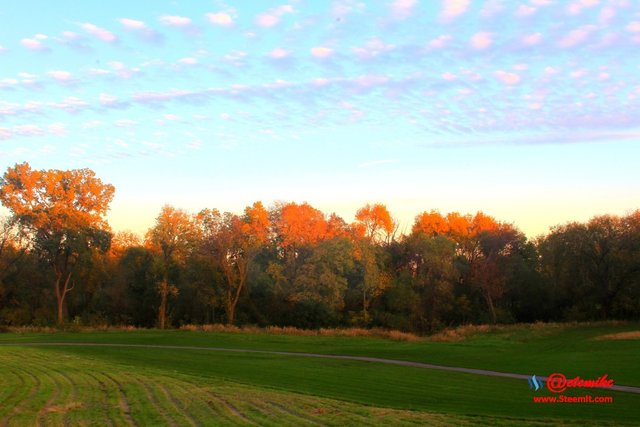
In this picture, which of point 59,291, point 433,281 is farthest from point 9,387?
point 433,281

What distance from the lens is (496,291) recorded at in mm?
59969

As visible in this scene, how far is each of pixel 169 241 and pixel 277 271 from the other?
12140mm

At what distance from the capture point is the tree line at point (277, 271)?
2260 inches

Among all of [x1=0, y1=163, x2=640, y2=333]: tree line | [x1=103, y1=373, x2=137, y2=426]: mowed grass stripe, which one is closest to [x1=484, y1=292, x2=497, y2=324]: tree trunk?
[x1=0, y1=163, x2=640, y2=333]: tree line

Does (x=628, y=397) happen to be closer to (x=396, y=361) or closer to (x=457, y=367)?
(x=457, y=367)

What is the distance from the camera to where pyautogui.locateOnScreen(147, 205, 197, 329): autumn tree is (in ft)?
193

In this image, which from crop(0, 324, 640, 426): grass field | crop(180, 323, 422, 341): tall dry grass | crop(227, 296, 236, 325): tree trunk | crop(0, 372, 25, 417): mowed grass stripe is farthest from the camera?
crop(227, 296, 236, 325): tree trunk

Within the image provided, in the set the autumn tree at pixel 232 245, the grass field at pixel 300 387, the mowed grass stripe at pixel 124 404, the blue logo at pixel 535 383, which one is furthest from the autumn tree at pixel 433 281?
the mowed grass stripe at pixel 124 404

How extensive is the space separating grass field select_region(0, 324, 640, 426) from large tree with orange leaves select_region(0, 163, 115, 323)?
2624 centimetres

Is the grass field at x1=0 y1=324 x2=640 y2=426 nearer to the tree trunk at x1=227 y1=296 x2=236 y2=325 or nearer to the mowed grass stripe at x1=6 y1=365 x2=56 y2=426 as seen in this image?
the mowed grass stripe at x1=6 y1=365 x2=56 y2=426

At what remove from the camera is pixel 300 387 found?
19.4m

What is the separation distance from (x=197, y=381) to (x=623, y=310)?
50.7 metres

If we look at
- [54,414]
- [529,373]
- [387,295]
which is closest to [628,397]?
[529,373]

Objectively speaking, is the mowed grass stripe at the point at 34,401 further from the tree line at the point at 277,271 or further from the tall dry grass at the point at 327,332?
the tree line at the point at 277,271
